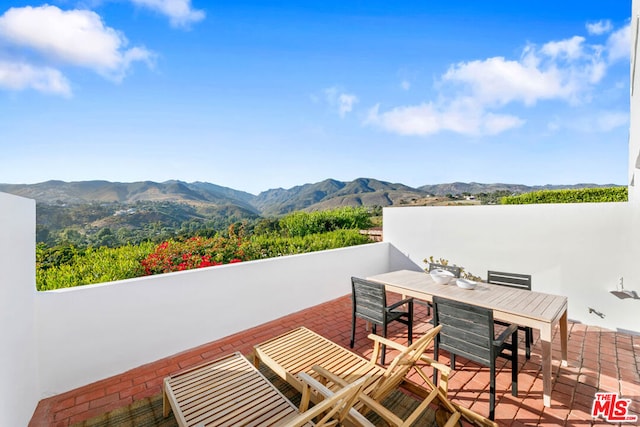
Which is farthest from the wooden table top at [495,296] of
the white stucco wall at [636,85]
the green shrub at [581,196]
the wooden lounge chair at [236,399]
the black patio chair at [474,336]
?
the green shrub at [581,196]

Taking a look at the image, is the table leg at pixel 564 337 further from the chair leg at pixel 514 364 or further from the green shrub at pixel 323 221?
the green shrub at pixel 323 221

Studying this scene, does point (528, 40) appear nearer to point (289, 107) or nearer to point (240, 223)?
point (289, 107)

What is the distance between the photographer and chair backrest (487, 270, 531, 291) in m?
3.81

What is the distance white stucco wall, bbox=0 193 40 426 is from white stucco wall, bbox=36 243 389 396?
187mm

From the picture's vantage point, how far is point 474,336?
254 cm

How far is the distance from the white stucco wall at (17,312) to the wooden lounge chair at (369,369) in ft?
6.10

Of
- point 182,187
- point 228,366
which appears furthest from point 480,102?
point 182,187

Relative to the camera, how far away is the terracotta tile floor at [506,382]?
8.17 ft

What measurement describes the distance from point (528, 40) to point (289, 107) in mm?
6967

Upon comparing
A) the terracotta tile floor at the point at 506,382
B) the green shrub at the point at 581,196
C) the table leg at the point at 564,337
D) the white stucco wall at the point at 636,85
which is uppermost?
the white stucco wall at the point at 636,85

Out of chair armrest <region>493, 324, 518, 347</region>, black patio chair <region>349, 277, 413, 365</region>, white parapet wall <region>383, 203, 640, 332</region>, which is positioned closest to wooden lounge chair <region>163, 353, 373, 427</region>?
black patio chair <region>349, 277, 413, 365</region>

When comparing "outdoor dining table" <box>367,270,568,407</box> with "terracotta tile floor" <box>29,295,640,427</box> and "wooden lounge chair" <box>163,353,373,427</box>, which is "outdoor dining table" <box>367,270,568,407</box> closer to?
"terracotta tile floor" <box>29,295,640,427</box>

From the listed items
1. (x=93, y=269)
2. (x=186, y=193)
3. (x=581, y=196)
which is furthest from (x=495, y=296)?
(x=186, y=193)

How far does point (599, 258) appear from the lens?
438 cm
